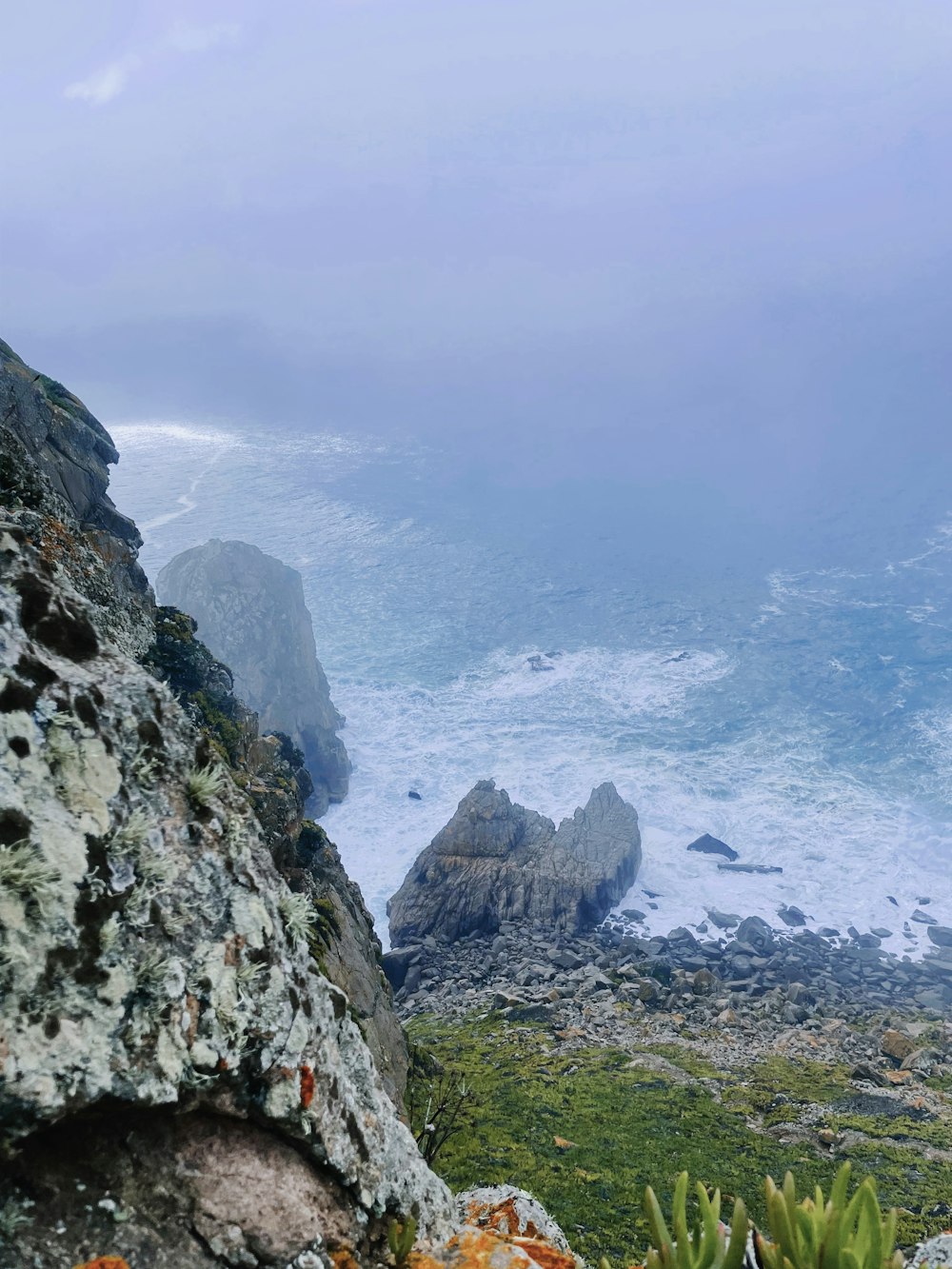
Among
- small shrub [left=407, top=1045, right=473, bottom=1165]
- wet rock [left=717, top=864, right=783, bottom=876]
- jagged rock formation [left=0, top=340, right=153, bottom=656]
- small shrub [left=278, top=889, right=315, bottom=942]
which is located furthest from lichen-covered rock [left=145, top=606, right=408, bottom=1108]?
wet rock [left=717, top=864, right=783, bottom=876]

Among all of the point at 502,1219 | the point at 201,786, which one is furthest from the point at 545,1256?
the point at 201,786

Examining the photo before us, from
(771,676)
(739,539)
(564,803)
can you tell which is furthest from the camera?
(739,539)

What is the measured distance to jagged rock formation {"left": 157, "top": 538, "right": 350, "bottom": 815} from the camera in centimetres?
7362

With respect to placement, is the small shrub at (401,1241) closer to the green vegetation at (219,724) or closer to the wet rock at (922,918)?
the green vegetation at (219,724)

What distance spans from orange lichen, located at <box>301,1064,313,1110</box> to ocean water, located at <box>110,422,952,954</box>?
49767mm

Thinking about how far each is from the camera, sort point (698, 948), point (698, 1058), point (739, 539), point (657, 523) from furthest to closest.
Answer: point (657, 523) < point (739, 539) < point (698, 948) < point (698, 1058)

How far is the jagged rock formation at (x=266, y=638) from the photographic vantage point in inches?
2899

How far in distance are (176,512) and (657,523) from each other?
4826 inches

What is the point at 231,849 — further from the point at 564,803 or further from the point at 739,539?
the point at 739,539

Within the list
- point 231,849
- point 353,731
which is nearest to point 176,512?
point 353,731

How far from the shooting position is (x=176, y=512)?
160000mm

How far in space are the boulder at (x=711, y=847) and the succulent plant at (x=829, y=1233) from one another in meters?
63.8

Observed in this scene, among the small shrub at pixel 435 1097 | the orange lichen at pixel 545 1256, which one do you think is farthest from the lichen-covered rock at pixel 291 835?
the orange lichen at pixel 545 1256

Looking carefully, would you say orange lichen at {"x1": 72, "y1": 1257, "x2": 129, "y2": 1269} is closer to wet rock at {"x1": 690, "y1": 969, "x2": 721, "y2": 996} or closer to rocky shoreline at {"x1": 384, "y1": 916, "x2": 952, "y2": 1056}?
rocky shoreline at {"x1": 384, "y1": 916, "x2": 952, "y2": 1056}
